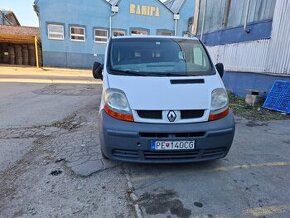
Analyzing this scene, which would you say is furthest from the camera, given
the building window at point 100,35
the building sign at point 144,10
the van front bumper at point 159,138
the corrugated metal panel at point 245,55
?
the building sign at point 144,10

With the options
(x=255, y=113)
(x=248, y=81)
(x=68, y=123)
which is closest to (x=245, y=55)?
(x=248, y=81)

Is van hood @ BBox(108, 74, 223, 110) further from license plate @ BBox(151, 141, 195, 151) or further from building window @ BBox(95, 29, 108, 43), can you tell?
building window @ BBox(95, 29, 108, 43)

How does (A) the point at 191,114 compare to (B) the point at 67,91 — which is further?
(B) the point at 67,91

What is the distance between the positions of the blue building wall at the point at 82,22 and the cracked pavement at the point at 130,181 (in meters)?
21.8

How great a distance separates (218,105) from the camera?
3.50 metres

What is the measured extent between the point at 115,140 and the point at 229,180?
1.62m

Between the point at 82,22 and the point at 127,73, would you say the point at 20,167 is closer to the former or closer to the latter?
the point at 127,73

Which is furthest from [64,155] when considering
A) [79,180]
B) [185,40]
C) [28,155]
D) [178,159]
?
[185,40]

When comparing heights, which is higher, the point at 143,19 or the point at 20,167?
the point at 143,19

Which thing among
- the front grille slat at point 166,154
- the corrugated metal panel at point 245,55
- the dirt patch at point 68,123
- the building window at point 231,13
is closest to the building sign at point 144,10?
the building window at point 231,13

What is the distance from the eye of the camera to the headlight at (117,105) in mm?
3301

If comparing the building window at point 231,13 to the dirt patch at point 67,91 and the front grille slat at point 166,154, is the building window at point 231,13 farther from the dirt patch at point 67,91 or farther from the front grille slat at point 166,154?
the front grille slat at point 166,154

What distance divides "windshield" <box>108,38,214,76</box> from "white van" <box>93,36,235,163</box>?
155mm

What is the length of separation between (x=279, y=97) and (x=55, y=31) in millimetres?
22692
